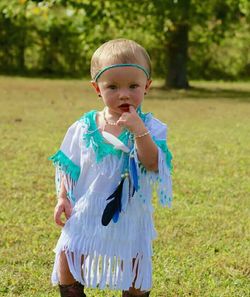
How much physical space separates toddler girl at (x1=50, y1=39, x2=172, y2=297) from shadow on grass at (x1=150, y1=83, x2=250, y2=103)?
15.9m

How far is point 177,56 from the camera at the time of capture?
22312 millimetres

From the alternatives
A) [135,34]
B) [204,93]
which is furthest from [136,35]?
[204,93]

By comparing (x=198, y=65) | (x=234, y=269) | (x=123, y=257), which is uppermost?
(x=123, y=257)

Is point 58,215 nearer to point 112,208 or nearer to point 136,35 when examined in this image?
point 112,208

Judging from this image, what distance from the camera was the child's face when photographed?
3.12m

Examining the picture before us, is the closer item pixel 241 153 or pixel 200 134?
pixel 241 153

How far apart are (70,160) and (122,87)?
1.51ft

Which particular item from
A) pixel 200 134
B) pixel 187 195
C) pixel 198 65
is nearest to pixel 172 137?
pixel 200 134

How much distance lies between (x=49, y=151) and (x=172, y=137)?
2.44 meters

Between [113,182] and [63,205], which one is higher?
[113,182]

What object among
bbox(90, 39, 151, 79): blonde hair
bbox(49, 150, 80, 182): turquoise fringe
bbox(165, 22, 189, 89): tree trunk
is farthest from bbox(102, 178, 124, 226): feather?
bbox(165, 22, 189, 89): tree trunk

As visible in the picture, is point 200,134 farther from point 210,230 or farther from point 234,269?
point 234,269

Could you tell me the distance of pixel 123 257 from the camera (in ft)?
10.7

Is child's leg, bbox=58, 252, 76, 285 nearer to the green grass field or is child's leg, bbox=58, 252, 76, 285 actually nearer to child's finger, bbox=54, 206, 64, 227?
child's finger, bbox=54, 206, 64, 227
